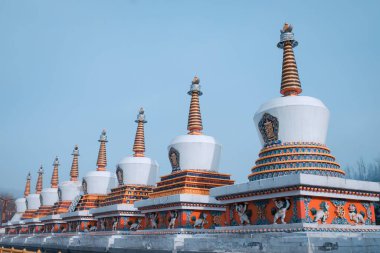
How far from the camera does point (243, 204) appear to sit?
553 inches

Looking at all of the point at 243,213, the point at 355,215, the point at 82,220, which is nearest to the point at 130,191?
the point at 82,220

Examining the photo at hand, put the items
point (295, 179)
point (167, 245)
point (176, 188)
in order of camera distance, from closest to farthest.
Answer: point (295, 179), point (167, 245), point (176, 188)

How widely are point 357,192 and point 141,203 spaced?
10.8 metres

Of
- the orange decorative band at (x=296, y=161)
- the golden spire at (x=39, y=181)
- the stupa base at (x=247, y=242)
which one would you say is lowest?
the stupa base at (x=247, y=242)

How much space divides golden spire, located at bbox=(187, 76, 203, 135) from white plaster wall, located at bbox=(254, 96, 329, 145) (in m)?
7.07

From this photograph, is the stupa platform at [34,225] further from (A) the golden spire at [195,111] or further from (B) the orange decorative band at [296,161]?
(B) the orange decorative band at [296,161]

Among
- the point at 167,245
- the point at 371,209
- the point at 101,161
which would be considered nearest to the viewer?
the point at 371,209

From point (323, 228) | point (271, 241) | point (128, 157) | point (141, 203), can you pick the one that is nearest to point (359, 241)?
point (323, 228)

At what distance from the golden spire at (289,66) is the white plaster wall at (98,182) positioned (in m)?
17.1

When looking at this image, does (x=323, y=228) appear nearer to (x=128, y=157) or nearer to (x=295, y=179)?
(x=295, y=179)

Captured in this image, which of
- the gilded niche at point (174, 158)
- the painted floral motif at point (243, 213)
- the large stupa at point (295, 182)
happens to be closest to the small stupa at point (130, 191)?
the gilded niche at point (174, 158)

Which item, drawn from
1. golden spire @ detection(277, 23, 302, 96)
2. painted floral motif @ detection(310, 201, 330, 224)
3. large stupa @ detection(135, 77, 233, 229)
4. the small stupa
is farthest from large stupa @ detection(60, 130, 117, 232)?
painted floral motif @ detection(310, 201, 330, 224)

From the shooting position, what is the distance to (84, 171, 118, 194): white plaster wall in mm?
28500

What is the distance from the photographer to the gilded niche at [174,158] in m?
20.2
